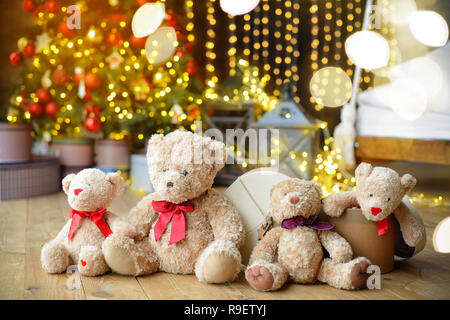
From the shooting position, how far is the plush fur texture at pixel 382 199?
42.3 inches

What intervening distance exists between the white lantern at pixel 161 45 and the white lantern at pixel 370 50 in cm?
113

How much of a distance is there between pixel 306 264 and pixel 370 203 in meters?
0.21

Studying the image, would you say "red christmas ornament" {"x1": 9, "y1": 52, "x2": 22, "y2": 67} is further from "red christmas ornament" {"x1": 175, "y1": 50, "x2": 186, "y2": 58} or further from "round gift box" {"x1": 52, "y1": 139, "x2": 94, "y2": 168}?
"red christmas ornament" {"x1": 175, "y1": 50, "x2": 186, "y2": 58}

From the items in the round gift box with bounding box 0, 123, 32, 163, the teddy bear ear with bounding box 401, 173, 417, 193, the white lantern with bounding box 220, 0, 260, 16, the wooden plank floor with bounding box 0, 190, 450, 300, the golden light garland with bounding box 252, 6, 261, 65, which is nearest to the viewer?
the wooden plank floor with bounding box 0, 190, 450, 300

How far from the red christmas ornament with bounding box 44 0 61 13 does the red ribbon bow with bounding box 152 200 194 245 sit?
176 cm

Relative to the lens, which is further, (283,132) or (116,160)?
(116,160)

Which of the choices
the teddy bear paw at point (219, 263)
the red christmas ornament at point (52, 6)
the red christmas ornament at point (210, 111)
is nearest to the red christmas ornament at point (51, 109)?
the red christmas ornament at point (52, 6)

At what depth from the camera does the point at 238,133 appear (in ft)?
8.74

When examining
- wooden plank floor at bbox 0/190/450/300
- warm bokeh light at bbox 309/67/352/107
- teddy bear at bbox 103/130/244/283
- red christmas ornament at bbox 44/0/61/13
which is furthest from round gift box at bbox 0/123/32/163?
warm bokeh light at bbox 309/67/352/107

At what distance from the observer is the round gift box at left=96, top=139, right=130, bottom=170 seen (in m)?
2.66

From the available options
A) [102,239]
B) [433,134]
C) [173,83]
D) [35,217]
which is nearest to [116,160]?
[173,83]

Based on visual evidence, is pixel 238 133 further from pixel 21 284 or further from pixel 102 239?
pixel 21 284

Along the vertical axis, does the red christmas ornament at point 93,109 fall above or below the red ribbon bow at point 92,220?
above

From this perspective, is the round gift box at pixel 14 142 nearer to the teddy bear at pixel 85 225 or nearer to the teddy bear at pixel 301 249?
the teddy bear at pixel 85 225
